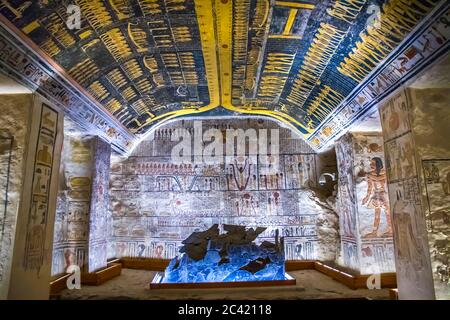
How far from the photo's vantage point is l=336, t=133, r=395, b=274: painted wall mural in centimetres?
554

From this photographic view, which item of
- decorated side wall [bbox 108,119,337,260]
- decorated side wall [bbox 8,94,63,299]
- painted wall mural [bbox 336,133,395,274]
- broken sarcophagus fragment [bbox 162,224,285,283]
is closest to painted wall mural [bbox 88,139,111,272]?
decorated side wall [bbox 108,119,337,260]

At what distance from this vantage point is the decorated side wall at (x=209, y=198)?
25.5 feet

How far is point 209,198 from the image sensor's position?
797cm

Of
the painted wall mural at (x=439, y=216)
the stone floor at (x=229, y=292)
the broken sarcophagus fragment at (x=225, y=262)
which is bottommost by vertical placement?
the stone floor at (x=229, y=292)

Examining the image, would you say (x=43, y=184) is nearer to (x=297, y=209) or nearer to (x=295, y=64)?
(x=295, y=64)

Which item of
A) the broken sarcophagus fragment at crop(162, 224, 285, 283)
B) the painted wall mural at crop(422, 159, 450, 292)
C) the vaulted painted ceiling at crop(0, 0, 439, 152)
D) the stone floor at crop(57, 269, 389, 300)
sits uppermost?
the vaulted painted ceiling at crop(0, 0, 439, 152)

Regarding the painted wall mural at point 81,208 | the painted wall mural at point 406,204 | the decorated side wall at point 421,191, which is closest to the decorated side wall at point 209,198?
the painted wall mural at point 81,208

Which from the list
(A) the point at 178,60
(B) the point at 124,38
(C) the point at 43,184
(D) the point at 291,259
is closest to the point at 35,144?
(C) the point at 43,184

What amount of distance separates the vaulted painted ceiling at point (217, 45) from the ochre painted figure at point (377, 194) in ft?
4.45

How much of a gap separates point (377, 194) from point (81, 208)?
5.54 meters

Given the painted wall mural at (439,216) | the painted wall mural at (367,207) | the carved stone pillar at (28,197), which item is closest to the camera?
the painted wall mural at (439,216)

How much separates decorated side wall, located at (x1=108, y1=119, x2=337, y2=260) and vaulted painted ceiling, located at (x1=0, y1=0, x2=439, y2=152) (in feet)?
5.65

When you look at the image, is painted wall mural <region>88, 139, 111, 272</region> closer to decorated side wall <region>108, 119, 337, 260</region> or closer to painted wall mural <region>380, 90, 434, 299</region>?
decorated side wall <region>108, 119, 337, 260</region>

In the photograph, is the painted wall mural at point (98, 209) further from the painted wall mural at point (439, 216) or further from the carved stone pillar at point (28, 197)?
the painted wall mural at point (439, 216)
